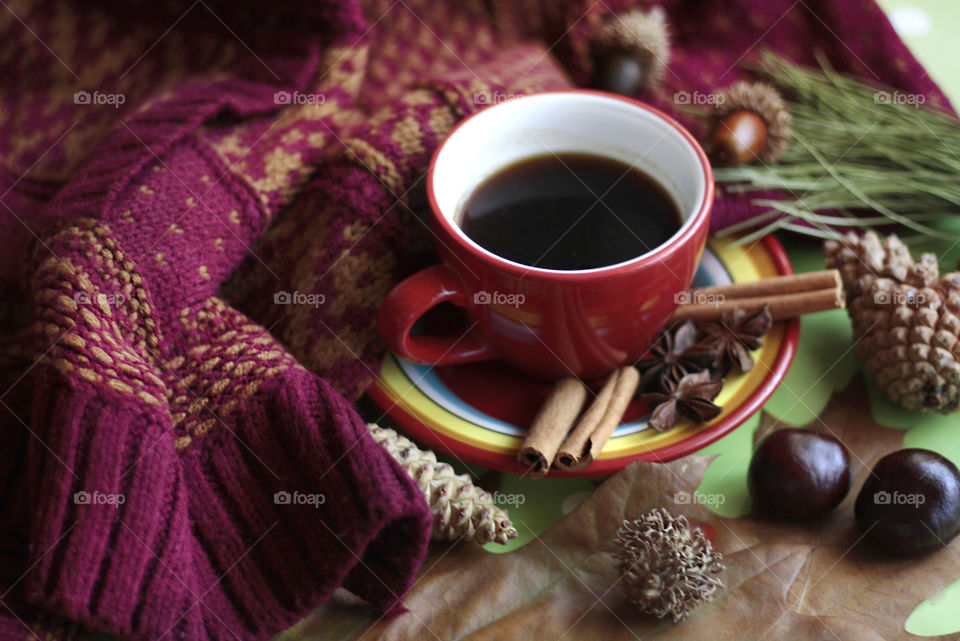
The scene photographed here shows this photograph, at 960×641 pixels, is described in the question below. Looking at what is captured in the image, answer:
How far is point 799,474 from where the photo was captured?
2.61ft

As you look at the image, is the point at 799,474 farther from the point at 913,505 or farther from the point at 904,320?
the point at 904,320

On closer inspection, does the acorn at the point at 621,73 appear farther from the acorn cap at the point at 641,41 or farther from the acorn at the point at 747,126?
the acorn at the point at 747,126

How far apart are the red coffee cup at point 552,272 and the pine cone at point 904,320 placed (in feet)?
0.70

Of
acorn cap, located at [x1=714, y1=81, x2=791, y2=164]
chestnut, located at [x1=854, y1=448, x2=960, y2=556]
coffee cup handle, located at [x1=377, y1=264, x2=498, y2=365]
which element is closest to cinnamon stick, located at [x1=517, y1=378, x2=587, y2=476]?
coffee cup handle, located at [x1=377, y1=264, x2=498, y2=365]

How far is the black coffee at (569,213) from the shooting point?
85cm

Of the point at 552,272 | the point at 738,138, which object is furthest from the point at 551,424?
the point at 738,138

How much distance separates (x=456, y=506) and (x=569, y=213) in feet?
1.06

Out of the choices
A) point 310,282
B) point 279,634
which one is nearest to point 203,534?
point 279,634

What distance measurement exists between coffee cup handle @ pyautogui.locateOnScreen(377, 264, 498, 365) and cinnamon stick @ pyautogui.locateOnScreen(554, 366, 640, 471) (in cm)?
15

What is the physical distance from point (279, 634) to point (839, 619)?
486 millimetres

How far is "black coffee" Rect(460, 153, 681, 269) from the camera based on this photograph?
849 millimetres

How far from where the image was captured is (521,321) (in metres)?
0.82

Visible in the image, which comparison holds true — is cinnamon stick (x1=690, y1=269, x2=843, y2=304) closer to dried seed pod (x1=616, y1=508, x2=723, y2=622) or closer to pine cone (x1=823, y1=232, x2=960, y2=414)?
pine cone (x1=823, y1=232, x2=960, y2=414)

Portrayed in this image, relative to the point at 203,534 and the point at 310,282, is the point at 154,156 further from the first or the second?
the point at 203,534
